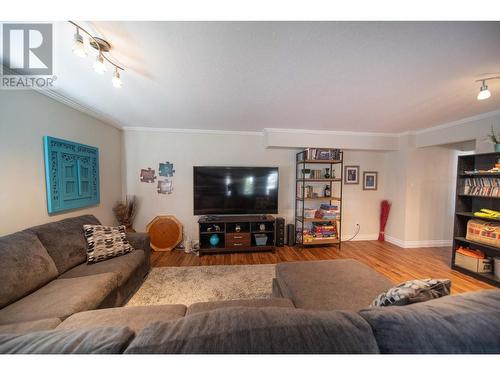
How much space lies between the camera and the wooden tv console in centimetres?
308

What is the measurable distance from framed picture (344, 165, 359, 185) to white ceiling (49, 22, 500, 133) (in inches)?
51.0

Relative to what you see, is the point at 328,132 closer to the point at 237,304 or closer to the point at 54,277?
the point at 237,304

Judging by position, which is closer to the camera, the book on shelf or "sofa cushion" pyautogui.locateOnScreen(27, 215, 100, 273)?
"sofa cushion" pyautogui.locateOnScreen(27, 215, 100, 273)

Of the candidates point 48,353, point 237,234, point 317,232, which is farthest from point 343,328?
point 317,232

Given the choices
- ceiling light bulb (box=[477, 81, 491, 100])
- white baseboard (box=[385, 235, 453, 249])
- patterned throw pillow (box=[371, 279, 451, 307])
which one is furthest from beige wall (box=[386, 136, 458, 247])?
patterned throw pillow (box=[371, 279, 451, 307])

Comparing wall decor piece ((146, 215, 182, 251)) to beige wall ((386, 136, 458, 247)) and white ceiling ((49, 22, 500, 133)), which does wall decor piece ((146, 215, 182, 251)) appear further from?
beige wall ((386, 136, 458, 247))

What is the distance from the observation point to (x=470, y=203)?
2650 millimetres

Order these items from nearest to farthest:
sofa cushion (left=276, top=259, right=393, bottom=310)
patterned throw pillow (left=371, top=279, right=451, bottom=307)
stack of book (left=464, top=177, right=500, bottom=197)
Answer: patterned throw pillow (left=371, top=279, right=451, bottom=307)
sofa cushion (left=276, top=259, right=393, bottom=310)
stack of book (left=464, top=177, right=500, bottom=197)

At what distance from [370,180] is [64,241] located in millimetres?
4897

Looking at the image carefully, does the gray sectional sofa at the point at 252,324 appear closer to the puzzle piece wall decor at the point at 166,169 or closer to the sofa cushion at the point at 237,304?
the sofa cushion at the point at 237,304

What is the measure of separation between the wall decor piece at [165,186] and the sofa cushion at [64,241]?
1412 mm

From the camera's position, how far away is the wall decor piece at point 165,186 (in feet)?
11.0
